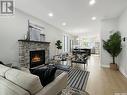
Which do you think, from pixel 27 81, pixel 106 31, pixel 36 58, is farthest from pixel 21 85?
pixel 106 31

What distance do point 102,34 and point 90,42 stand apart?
8555 mm

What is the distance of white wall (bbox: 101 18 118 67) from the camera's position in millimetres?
5734

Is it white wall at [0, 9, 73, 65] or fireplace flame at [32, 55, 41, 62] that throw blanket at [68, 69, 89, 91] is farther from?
white wall at [0, 9, 73, 65]

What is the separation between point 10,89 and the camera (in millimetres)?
1181

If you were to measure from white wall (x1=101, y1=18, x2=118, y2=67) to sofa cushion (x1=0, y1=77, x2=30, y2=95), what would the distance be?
218 inches

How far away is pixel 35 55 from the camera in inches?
207

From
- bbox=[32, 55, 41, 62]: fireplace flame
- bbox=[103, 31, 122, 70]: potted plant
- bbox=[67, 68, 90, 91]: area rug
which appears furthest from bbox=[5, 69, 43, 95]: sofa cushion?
bbox=[103, 31, 122, 70]: potted plant

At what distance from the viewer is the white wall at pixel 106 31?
5.73m

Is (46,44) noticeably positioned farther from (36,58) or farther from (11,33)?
(11,33)

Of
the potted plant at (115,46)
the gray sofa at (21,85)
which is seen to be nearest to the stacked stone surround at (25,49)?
the gray sofa at (21,85)

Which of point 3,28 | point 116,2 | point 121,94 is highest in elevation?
point 116,2

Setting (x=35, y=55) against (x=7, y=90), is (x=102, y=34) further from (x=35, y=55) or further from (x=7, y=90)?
(x=7, y=90)

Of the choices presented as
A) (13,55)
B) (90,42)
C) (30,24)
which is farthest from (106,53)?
(90,42)

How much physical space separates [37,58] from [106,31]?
4317mm
